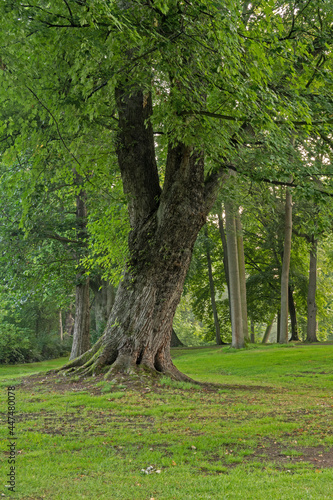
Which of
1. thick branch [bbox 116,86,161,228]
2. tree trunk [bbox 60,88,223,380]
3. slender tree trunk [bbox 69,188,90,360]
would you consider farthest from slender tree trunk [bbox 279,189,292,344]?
thick branch [bbox 116,86,161,228]

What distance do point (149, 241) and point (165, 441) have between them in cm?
476

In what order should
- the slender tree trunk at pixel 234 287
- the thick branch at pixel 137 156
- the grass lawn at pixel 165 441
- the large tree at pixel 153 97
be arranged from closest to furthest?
the grass lawn at pixel 165 441 → the large tree at pixel 153 97 → the thick branch at pixel 137 156 → the slender tree trunk at pixel 234 287

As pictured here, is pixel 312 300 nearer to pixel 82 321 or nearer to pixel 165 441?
pixel 82 321

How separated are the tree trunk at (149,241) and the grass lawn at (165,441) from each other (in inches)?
30.8

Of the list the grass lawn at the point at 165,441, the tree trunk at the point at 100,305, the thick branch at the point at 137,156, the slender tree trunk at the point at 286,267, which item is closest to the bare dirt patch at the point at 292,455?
the grass lawn at the point at 165,441

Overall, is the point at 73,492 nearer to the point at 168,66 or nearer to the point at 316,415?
the point at 316,415

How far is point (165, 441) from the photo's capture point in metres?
5.59

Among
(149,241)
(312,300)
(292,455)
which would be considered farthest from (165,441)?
(312,300)

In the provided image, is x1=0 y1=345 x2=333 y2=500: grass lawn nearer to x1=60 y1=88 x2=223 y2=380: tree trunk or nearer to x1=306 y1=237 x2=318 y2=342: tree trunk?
x1=60 y1=88 x2=223 y2=380: tree trunk

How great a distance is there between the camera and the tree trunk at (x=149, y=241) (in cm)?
924

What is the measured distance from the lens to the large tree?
235 inches

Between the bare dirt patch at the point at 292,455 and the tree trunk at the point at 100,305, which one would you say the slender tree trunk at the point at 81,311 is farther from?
the bare dirt patch at the point at 292,455

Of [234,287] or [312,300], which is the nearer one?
[234,287]

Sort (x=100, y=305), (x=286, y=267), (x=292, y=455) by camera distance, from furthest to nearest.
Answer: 1. (x=100, y=305)
2. (x=286, y=267)
3. (x=292, y=455)
